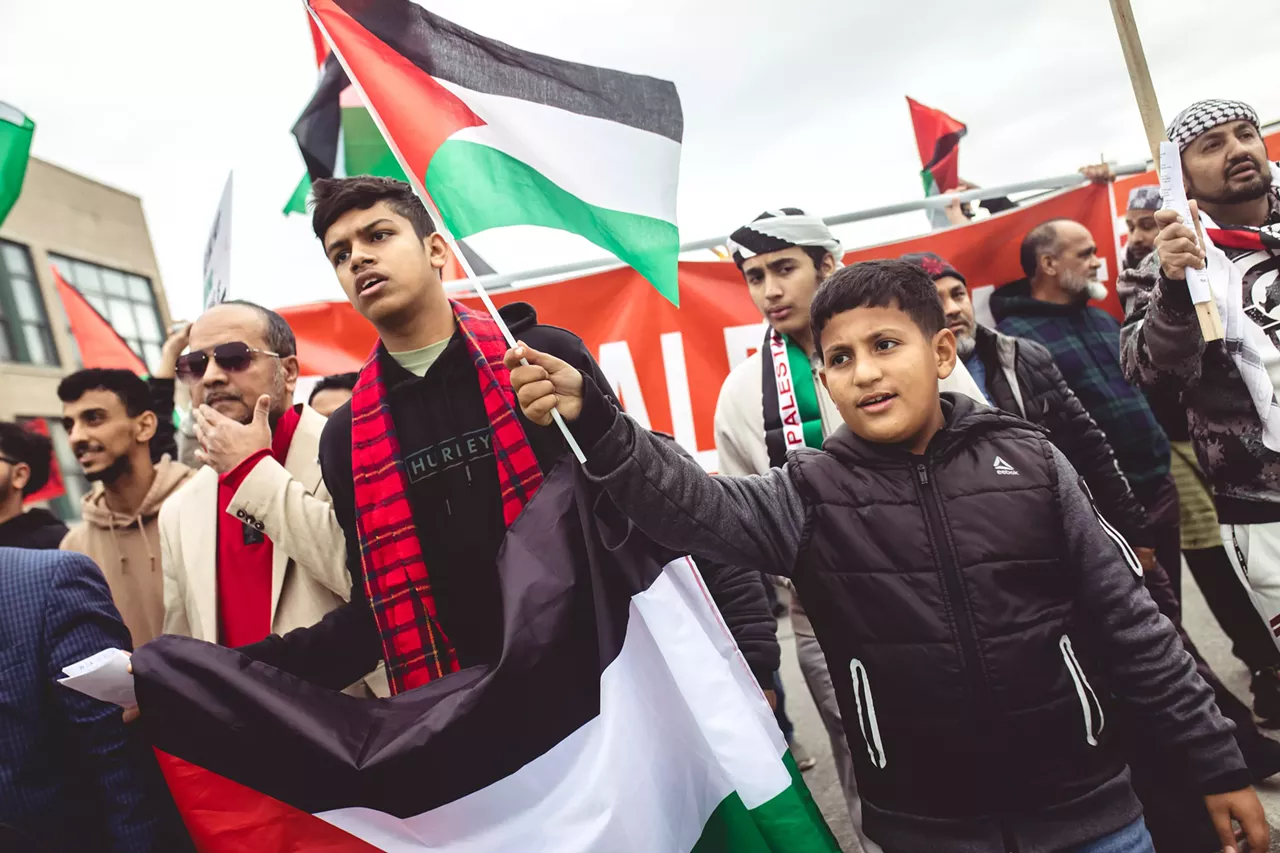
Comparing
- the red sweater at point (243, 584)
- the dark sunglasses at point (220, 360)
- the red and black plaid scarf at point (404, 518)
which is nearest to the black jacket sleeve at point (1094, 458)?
the red and black plaid scarf at point (404, 518)

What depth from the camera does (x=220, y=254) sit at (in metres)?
3.99

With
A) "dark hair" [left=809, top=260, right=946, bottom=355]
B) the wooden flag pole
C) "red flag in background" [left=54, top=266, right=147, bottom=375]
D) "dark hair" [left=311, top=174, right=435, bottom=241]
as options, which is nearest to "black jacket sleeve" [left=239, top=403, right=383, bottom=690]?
"dark hair" [left=311, top=174, right=435, bottom=241]

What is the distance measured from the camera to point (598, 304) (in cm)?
476

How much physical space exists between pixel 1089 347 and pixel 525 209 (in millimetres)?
2798

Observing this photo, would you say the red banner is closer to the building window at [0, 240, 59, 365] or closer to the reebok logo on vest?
the reebok logo on vest

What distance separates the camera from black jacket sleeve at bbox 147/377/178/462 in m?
3.67

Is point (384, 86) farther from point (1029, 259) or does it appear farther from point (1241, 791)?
point (1029, 259)

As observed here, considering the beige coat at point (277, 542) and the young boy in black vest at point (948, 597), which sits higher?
the beige coat at point (277, 542)

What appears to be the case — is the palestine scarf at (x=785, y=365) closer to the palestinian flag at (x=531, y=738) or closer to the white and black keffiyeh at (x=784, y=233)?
the white and black keffiyeh at (x=784, y=233)

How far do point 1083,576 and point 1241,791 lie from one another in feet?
1.59

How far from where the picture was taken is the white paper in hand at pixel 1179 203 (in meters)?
2.34

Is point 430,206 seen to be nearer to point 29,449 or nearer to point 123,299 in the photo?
point 29,449

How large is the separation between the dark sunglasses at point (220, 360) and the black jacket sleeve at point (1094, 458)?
2636 millimetres

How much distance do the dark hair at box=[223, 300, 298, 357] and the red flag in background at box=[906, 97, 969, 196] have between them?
428cm
